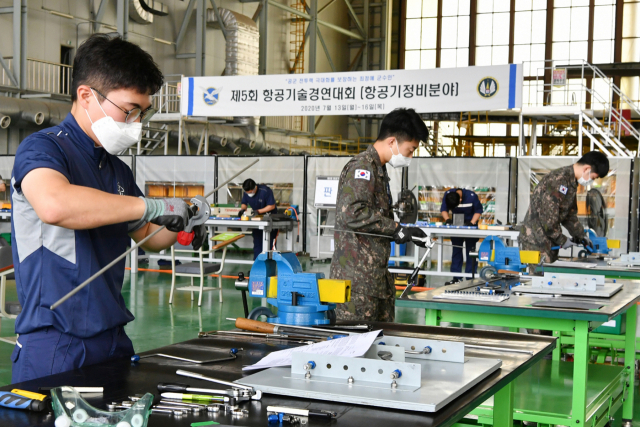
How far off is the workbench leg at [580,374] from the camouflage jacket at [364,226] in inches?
33.1

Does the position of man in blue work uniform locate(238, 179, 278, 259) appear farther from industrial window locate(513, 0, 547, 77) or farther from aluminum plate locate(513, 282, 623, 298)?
industrial window locate(513, 0, 547, 77)

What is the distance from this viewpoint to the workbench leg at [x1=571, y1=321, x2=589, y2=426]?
8.39ft

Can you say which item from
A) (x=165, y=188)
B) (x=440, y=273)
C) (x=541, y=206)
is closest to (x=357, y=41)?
(x=165, y=188)

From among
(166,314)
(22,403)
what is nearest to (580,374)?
(22,403)

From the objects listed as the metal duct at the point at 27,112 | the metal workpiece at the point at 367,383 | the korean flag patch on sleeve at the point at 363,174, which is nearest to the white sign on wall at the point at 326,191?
the metal duct at the point at 27,112

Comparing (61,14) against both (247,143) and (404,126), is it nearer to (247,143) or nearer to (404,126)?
(247,143)

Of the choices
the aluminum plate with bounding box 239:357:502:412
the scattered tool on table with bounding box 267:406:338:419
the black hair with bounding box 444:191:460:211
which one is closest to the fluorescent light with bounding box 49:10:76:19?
the black hair with bounding box 444:191:460:211

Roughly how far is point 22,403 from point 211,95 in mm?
8145

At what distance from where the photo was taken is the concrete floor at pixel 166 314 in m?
5.10

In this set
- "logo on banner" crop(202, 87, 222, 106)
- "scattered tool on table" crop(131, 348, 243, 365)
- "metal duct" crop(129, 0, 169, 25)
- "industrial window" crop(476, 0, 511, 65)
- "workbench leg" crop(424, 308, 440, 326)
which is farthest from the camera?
"industrial window" crop(476, 0, 511, 65)

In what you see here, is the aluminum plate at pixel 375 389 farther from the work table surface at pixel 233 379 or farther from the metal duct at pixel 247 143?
the metal duct at pixel 247 143

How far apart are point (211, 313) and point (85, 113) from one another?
501cm

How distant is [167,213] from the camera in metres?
1.42

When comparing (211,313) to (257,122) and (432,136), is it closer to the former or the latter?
(257,122)
